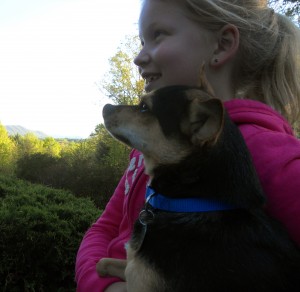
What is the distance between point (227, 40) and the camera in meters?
2.54

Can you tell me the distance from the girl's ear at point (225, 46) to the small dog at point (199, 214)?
27cm

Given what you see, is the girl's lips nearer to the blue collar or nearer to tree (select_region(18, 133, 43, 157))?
the blue collar

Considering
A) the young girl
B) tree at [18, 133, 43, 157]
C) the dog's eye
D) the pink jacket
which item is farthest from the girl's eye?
tree at [18, 133, 43, 157]

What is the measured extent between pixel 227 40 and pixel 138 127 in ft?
2.74

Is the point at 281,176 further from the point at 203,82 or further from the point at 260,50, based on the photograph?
the point at 260,50

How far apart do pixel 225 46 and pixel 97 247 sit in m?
1.56

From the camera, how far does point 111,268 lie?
2229mm

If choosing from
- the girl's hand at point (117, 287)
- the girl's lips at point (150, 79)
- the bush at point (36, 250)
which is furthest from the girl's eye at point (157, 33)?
the bush at point (36, 250)

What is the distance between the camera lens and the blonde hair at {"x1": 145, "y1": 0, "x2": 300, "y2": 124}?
250 centimetres

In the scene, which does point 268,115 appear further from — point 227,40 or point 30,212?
point 30,212

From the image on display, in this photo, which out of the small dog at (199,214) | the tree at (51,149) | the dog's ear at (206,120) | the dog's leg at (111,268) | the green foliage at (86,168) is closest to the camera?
the small dog at (199,214)

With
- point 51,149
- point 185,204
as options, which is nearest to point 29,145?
point 51,149

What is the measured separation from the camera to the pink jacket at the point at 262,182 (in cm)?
185

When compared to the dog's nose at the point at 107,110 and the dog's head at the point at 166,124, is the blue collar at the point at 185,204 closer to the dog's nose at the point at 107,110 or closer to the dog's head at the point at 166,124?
the dog's head at the point at 166,124
